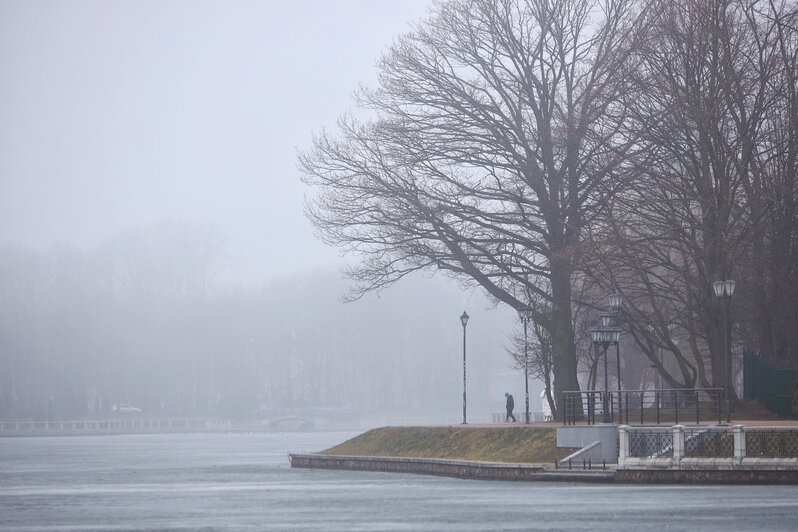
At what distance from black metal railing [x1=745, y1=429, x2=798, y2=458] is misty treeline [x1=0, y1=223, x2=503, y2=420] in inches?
3834

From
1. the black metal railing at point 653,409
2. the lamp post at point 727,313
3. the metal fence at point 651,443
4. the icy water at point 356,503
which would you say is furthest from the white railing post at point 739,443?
the lamp post at point 727,313

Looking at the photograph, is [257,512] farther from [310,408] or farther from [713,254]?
[310,408]

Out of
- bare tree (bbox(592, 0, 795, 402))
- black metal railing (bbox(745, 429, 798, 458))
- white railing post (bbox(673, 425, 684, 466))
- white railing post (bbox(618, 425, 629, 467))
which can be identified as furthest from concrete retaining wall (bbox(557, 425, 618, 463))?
bare tree (bbox(592, 0, 795, 402))

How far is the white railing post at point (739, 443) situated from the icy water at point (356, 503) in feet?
4.61

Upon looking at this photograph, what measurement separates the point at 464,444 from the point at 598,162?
1177cm

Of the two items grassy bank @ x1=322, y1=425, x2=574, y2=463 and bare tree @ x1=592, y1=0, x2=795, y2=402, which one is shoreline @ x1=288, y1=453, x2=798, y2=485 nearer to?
grassy bank @ x1=322, y1=425, x2=574, y2=463

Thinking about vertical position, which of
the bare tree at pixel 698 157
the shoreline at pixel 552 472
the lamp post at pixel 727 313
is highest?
the bare tree at pixel 698 157

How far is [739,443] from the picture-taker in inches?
1671

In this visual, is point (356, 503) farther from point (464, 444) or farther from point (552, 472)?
point (464, 444)

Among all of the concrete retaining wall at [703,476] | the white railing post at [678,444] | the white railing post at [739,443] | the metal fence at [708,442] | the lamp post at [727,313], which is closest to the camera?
the concrete retaining wall at [703,476]

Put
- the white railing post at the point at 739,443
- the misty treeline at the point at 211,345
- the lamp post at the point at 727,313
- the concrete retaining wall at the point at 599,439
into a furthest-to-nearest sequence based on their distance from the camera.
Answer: the misty treeline at the point at 211,345, the lamp post at the point at 727,313, the concrete retaining wall at the point at 599,439, the white railing post at the point at 739,443

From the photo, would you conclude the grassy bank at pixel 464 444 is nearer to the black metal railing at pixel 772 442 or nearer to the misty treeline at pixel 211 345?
the black metal railing at pixel 772 442

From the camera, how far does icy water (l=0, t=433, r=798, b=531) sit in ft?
101

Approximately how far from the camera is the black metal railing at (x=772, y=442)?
4200 cm
